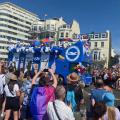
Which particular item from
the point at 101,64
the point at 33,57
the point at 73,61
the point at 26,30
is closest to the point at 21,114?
the point at 73,61

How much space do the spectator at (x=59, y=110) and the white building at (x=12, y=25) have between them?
347 ft

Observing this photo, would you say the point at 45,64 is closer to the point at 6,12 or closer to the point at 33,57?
the point at 33,57

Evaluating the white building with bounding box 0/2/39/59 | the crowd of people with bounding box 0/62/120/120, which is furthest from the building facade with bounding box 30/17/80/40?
the crowd of people with bounding box 0/62/120/120

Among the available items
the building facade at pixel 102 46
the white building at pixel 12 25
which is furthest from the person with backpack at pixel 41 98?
the white building at pixel 12 25

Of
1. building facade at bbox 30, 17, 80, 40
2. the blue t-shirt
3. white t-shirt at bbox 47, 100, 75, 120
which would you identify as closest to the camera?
white t-shirt at bbox 47, 100, 75, 120

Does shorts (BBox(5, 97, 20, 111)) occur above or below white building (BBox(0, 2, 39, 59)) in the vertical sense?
below

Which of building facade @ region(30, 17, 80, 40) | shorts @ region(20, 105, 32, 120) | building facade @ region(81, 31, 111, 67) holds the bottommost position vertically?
shorts @ region(20, 105, 32, 120)

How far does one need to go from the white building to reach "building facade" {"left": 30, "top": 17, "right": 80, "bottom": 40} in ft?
A: 14.1

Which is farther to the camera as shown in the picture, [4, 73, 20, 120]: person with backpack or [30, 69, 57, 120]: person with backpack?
[4, 73, 20, 120]: person with backpack

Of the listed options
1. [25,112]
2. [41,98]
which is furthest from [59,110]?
[25,112]

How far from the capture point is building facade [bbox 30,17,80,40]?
105 m

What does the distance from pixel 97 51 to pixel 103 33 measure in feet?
18.5

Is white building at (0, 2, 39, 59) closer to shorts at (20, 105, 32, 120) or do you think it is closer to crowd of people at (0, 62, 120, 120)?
crowd of people at (0, 62, 120, 120)

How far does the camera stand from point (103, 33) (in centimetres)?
10356
